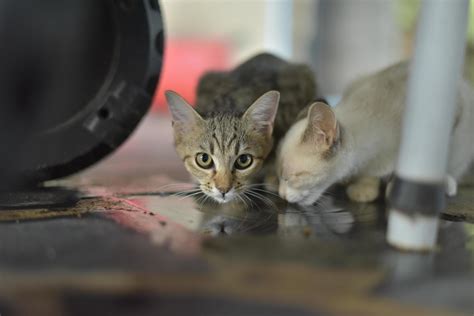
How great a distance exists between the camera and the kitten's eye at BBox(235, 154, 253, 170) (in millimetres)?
1172

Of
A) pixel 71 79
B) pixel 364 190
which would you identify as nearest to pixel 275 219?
pixel 364 190

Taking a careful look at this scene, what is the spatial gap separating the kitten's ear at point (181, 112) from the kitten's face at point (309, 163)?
0.73 ft

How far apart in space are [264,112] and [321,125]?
0.17 m

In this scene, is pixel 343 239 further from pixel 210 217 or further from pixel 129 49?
pixel 129 49

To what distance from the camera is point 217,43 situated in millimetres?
3635

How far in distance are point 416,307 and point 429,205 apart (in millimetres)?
198

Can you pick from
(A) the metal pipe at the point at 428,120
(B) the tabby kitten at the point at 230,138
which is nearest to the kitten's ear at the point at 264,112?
(B) the tabby kitten at the point at 230,138

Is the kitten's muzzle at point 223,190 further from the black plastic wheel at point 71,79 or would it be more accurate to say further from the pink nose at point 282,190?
the black plastic wheel at point 71,79

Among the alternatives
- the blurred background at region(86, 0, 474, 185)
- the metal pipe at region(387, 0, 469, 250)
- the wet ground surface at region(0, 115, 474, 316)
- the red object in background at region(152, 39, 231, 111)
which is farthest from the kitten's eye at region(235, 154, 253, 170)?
the red object in background at region(152, 39, 231, 111)

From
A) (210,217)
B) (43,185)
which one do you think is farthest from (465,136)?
(43,185)

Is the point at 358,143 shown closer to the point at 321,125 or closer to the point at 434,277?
the point at 321,125

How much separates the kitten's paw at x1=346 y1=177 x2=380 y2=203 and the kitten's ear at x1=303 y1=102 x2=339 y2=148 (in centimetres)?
15

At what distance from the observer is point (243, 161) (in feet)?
3.88

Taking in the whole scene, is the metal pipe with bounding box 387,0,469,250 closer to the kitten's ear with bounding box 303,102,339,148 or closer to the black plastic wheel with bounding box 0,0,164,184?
the kitten's ear with bounding box 303,102,339,148
